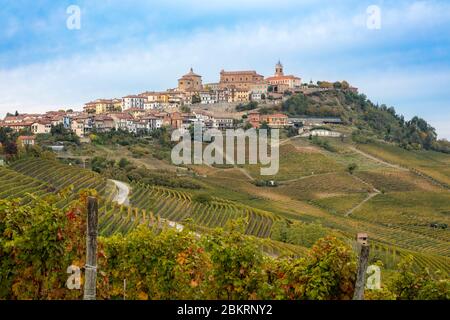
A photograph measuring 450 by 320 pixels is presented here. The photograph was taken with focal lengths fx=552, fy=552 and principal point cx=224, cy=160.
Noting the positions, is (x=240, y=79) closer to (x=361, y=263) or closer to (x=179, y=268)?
(x=179, y=268)

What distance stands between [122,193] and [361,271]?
3573 centimetres

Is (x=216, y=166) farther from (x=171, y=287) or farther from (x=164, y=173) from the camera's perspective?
(x=171, y=287)

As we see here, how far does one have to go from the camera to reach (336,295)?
7.80 metres

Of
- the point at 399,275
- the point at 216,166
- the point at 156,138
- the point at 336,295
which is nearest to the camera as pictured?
the point at 336,295

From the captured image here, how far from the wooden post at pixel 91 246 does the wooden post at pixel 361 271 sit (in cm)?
331

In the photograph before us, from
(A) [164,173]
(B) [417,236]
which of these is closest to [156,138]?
(A) [164,173]

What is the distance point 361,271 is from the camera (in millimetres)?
6914

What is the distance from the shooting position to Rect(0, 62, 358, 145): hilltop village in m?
84.0

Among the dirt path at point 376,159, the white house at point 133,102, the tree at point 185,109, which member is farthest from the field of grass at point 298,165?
the white house at point 133,102

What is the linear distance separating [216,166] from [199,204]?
25.1 meters

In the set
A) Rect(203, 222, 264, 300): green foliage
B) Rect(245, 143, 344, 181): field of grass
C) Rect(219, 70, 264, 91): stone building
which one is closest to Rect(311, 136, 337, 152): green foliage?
Rect(245, 143, 344, 181): field of grass

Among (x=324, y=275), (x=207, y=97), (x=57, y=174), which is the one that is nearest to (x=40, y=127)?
(x=57, y=174)

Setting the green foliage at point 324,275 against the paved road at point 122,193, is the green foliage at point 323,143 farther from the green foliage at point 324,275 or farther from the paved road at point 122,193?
the green foliage at point 324,275

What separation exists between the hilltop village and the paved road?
2474cm
